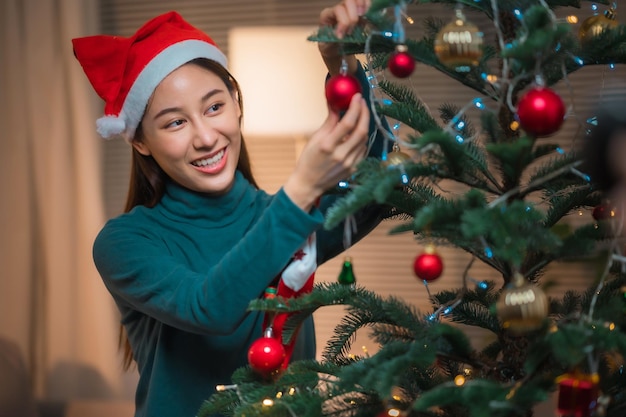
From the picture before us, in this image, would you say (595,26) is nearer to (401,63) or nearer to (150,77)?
(401,63)

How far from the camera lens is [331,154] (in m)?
0.98

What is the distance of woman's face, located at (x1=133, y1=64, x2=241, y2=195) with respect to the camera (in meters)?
1.24

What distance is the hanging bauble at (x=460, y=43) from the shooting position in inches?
33.4

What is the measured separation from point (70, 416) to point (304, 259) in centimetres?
218

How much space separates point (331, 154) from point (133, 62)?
1.60 ft

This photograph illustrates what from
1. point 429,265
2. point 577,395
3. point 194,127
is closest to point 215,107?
point 194,127

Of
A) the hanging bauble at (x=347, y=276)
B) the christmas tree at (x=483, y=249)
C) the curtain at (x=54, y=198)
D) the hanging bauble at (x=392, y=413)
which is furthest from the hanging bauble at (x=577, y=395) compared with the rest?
the curtain at (x=54, y=198)

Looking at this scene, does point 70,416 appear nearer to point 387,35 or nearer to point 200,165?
point 200,165

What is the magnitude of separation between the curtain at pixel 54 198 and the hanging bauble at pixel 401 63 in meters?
2.37

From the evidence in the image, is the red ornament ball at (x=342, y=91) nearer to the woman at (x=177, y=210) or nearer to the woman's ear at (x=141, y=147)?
the woman at (x=177, y=210)

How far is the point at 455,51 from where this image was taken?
2.79 ft

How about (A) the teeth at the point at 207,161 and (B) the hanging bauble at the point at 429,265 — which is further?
(A) the teeth at the point at 207,161

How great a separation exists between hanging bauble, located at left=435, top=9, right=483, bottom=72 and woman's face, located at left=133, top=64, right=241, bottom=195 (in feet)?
1.58

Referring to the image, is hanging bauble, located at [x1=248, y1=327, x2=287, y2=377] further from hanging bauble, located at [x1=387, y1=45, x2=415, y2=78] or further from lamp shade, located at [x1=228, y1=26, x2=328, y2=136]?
lamp shade, located at [x1=228, y1=26, x2=328, y2=136]
